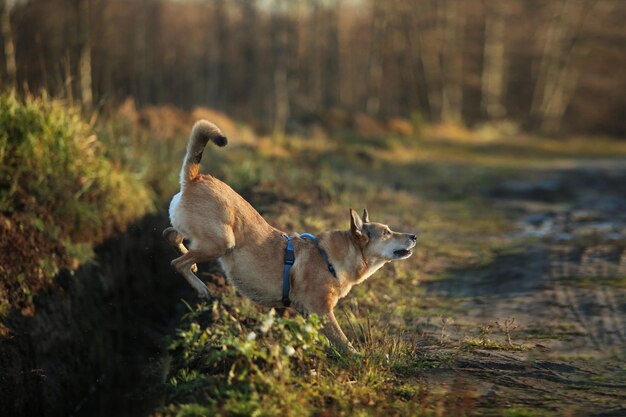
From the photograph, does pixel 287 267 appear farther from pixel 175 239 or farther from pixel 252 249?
pixel 175 239

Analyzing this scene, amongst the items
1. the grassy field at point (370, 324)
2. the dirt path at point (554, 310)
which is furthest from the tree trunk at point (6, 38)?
the dirt path at point (554, 310)

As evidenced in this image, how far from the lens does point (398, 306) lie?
8.35 m

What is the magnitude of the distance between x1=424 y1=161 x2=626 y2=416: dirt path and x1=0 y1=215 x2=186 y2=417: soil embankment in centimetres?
313

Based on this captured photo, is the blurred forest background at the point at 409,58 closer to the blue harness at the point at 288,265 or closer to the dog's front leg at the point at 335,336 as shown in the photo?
the blue harness at the point at 288,265

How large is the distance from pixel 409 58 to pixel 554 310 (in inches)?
1462

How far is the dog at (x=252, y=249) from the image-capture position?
6496 mm

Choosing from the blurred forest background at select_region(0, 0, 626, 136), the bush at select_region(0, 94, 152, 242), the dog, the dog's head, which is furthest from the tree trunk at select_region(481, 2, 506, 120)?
the dog

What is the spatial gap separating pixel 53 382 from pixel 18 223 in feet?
6.69

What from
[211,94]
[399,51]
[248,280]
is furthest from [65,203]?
[399,51]

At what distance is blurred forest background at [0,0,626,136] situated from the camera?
116 ft

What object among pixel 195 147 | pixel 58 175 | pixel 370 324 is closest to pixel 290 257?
pixel 370 324

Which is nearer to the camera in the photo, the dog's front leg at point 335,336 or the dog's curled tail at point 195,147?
the dog's front leg at point 335,336

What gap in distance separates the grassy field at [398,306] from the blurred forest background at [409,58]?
13.7 m

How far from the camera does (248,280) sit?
262 inches
